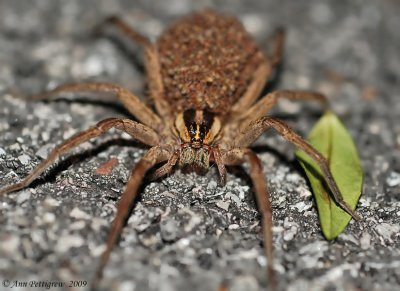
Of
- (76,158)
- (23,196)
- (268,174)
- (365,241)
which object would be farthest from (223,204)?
(23,196)

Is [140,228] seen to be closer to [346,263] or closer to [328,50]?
[346,263]

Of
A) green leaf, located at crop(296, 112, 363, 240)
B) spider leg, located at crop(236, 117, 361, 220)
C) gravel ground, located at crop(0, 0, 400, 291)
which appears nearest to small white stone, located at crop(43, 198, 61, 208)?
gravel ground, located at crop(0, 0, 400, 291)

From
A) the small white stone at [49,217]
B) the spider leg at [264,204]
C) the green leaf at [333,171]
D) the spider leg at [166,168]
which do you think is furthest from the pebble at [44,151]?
the green leaf at [333,171]

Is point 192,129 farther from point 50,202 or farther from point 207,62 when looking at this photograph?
point 50,202

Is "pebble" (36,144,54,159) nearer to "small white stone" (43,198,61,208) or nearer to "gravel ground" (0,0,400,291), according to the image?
"gravel ground" (0,0,400,291)

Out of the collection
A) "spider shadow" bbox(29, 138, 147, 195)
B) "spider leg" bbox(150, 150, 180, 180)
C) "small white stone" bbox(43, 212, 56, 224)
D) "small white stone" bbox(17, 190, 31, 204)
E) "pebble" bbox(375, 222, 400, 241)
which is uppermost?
"spider shadow" bbox(29, 138, 147, 195)

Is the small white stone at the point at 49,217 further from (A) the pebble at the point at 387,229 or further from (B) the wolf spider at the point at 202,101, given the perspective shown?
(A) the pebble at the point at 387,229
